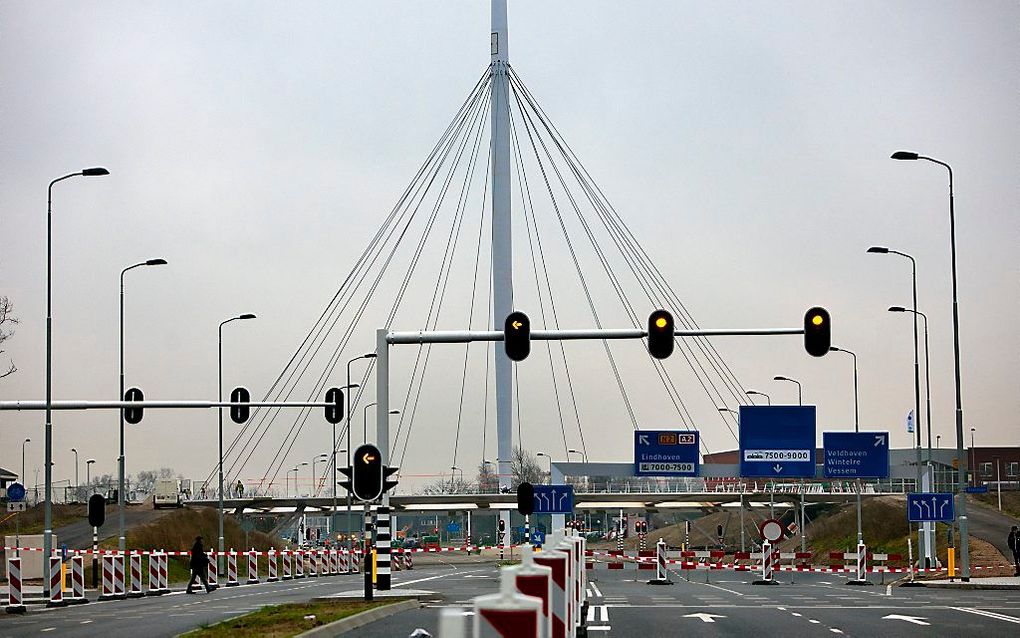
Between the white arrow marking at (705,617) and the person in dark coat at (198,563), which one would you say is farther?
the person in dark coat at (198,563)

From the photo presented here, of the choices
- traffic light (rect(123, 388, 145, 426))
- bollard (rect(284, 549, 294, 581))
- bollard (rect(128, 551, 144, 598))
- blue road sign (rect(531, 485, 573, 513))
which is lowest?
bollard (rect(284, 549, 294, 581))

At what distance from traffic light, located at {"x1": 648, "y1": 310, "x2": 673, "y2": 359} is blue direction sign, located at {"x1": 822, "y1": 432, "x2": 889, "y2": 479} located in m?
39.2

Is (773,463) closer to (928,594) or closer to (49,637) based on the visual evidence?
(928,594)

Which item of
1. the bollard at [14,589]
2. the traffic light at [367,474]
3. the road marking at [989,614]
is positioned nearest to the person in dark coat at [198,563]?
the bollard at [14,589]

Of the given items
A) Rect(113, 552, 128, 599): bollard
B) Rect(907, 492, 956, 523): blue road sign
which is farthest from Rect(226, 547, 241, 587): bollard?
Rect(907, 492, 956, 523): blue road sign

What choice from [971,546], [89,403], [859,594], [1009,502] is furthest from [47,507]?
[1009,502]

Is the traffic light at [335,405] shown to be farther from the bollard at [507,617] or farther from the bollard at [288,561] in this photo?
the bollard at [507,617]

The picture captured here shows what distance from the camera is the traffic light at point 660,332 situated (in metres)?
28.3

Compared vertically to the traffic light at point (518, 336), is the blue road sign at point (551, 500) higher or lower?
lower

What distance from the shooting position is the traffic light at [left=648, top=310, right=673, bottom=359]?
92.9 feet

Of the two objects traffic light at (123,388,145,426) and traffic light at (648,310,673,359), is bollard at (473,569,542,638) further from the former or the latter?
traffic light at (123,388,145,426)

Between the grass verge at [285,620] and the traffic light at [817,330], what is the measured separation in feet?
31.2

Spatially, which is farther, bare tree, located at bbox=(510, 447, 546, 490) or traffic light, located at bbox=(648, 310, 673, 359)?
bare tree, located at bbox=(510, 447, 546, 490)

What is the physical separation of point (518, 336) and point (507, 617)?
830 inches
